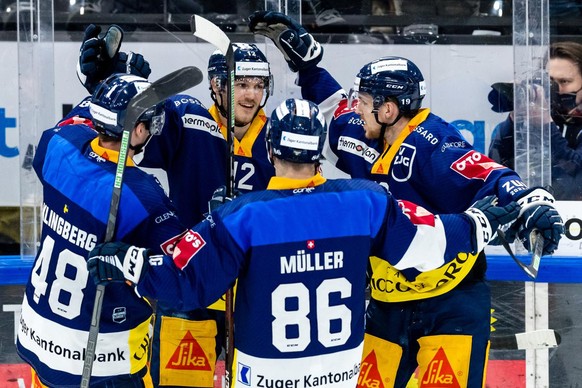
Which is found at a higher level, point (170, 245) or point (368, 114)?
point (368, 114)

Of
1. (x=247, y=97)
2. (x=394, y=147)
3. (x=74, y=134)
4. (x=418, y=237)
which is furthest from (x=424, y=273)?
(x=74, y=134)

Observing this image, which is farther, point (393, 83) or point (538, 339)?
point (538, 339)

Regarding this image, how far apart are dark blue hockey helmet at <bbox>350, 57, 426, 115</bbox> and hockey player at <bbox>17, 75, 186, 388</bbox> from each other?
74 centimetres

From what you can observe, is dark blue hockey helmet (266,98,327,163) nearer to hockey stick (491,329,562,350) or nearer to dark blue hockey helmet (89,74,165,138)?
dark blue hockey helmet (89,74,165,138)

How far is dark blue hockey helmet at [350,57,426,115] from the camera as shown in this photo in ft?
12.0

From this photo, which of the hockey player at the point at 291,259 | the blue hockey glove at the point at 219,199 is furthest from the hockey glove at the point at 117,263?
the blue hockey glove at the point at 219,199

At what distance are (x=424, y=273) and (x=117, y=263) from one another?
1121 millimetres

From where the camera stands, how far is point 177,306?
10.0 feet

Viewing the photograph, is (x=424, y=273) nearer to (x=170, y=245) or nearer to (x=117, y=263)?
(x=170, y=245)

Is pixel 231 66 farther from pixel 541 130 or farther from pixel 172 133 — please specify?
pixel 541 130

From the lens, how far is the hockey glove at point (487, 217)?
3201mm

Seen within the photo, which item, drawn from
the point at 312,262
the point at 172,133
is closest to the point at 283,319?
the point at 312,262

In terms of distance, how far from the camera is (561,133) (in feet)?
15.3

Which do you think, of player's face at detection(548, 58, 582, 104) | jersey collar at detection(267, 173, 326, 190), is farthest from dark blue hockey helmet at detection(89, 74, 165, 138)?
player's face at detection(548, 58, 582, 104)
